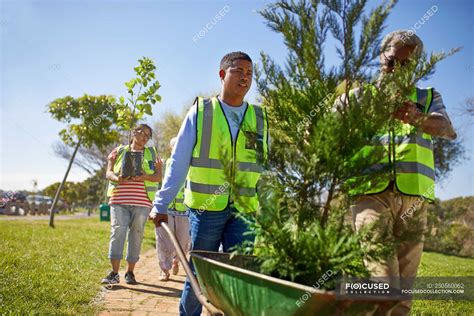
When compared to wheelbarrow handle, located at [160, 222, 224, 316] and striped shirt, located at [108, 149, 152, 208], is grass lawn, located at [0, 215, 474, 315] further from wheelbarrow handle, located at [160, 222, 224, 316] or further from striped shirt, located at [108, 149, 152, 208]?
wheelbarrow handle, located at [160, 222, 224, 316]

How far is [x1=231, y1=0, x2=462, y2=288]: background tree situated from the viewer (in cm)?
194

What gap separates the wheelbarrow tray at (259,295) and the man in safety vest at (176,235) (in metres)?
3.99

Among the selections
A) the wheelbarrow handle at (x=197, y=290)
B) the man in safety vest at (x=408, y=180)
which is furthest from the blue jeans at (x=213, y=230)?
the man in safety vest at (x=408, y=180)

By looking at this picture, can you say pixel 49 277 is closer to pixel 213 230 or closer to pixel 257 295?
pixel 213 230

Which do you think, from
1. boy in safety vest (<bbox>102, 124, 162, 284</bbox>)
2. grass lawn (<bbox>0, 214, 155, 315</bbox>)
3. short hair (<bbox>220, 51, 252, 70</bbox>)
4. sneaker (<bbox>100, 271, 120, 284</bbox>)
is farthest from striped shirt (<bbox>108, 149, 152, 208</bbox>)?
short hair (<bbox>220, 51, 252, 70</bbox>)

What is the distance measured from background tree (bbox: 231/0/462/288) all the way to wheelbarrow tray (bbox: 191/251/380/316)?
137 millimetres

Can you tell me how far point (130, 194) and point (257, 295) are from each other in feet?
14.5

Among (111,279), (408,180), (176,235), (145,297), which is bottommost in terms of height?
(145,297)

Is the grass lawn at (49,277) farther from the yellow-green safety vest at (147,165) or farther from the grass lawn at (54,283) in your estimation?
the yellow-green safety vest at (147,165)

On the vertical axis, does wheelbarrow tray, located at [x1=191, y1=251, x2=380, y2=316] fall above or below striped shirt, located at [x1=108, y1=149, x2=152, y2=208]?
below

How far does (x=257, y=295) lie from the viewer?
6.11 feet

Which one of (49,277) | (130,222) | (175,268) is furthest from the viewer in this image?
(175,268)

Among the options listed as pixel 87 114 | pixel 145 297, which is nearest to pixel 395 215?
pixel 145 297

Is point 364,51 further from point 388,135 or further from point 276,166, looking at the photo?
point 276,166
